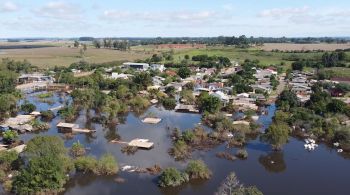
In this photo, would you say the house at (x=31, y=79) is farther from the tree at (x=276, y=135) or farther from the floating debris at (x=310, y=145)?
the floating debris at (x=310, y=145)

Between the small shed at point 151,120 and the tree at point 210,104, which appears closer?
the small shed at point 151,120

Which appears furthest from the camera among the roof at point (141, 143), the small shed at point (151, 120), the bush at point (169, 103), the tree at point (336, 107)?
the bush at point (169, 103)

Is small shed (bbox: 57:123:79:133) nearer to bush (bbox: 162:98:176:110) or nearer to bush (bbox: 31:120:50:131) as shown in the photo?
bush (bbox: 31:120:50:131)

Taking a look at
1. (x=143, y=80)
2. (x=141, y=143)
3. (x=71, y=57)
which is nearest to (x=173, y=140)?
(x=141, y=143)

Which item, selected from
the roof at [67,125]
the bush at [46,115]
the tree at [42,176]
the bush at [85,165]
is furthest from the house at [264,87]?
the tree at [42,176]

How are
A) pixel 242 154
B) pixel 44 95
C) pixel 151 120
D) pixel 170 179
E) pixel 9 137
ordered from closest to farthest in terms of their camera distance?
pixel 170 179 < pixel 242 154 < pixel 9 137 < pixel 151 120 < pixel 44 95

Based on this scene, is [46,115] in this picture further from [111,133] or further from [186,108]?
[186,108]

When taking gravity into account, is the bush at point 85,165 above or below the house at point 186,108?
below

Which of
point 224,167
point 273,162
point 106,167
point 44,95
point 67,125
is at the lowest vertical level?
point 273,162
